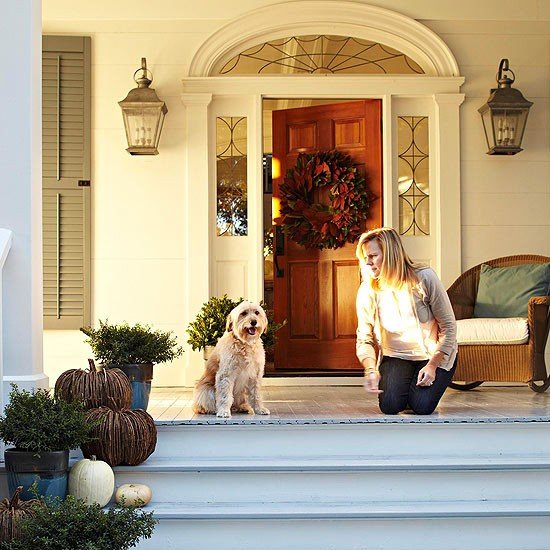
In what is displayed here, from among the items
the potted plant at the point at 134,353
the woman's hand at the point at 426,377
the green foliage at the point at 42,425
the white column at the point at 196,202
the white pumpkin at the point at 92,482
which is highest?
the white column at the point at 196,202

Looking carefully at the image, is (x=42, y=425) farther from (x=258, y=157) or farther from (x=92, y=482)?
(x=258, y=157)

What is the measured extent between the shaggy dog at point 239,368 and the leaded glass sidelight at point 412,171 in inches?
99.5

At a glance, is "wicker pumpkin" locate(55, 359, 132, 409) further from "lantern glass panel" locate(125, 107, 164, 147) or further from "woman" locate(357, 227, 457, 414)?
"lantern glass panel" locate(125, 107, 164, 147)

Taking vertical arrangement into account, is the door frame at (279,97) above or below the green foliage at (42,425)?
above

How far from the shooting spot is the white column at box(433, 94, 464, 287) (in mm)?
6746

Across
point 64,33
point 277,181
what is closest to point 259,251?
point 277,181

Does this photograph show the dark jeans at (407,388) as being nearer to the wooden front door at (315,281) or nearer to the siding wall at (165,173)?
the siding wall at (165,173)

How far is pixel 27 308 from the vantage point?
402cm

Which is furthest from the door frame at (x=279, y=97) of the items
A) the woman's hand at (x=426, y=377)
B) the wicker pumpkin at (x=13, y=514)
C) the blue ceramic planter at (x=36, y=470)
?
the wicker pumpkin at (x=13, y=514)

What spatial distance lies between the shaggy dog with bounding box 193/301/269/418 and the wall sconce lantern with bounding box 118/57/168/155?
7.43 ft

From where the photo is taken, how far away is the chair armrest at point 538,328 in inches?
220

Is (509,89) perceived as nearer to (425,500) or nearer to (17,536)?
(425,500)

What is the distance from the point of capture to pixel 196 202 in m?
6.72

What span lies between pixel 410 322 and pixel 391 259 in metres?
0.35
